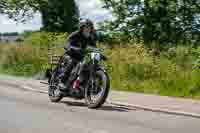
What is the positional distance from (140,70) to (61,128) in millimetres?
8977

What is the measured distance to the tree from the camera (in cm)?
6147

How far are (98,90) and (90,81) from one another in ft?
0.88

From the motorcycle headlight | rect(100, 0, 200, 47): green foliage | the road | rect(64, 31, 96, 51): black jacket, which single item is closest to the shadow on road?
the road

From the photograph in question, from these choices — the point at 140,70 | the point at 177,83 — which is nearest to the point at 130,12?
the point at 140,70

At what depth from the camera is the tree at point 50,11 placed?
61.5 metres

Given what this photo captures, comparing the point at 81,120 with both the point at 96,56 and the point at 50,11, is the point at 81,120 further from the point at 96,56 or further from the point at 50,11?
the point at 50,11

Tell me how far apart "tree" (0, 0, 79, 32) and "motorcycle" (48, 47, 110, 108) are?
4846 centimetres

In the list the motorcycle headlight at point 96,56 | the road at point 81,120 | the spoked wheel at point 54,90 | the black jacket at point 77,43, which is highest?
the black jacket at point 77,43

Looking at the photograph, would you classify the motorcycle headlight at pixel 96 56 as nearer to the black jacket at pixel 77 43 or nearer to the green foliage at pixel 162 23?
the black jacket at pixel 77 43

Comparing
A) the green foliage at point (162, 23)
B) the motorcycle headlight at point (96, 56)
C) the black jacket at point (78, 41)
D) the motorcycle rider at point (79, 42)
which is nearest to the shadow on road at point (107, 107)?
the motorcycle rider at point (79, 42)

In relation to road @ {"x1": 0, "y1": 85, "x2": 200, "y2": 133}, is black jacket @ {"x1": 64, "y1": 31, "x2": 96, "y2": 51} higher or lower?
higher

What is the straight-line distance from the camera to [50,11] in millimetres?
63125

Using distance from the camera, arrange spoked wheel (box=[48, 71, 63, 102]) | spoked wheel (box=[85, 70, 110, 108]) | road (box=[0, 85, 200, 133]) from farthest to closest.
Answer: spoked wheel (box=[48, 71, 63, 102])
spoked wheel (box=[85, 70, 110, 108])
road (box=[0, 85, 200, 133])

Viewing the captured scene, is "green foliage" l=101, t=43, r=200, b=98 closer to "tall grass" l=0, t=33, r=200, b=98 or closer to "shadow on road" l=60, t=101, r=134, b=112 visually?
"tall grass" l=0, t=33, r=200, b=98
